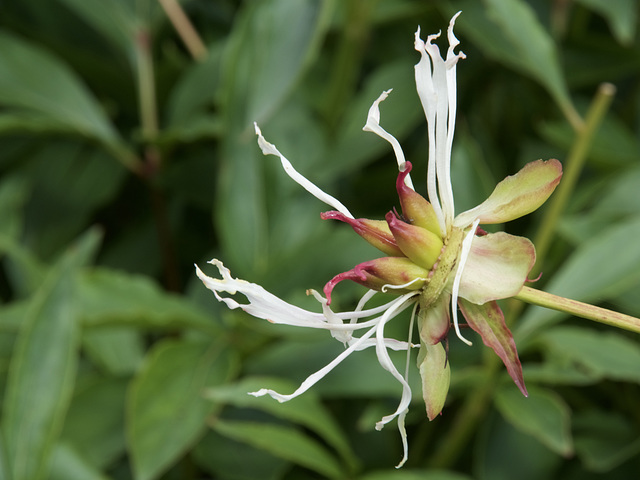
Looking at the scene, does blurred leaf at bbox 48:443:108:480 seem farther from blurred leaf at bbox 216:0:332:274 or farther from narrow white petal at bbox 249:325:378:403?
narrow white petal at bbox 249:325:378:403

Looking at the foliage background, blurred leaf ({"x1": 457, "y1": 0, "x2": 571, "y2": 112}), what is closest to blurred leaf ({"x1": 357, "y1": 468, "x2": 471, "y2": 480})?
the foliage background

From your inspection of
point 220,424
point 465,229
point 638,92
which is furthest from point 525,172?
point 638,92

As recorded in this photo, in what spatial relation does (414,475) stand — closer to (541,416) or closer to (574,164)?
(541,416)

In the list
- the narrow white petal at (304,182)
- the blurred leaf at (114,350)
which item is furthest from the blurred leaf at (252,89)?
the narrow white petal at (304,182)

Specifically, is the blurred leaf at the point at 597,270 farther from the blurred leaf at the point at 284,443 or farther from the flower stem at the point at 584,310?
the flower stem at the point at 584,310

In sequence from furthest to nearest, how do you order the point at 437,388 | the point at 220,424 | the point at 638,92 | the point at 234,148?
the point at 638,92 → the point at 234,148 → the point at 220,424 → the point at 437,388

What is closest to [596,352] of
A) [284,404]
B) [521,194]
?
[284,404]

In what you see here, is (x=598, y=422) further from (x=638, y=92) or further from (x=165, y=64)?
(x=165, y=64)
